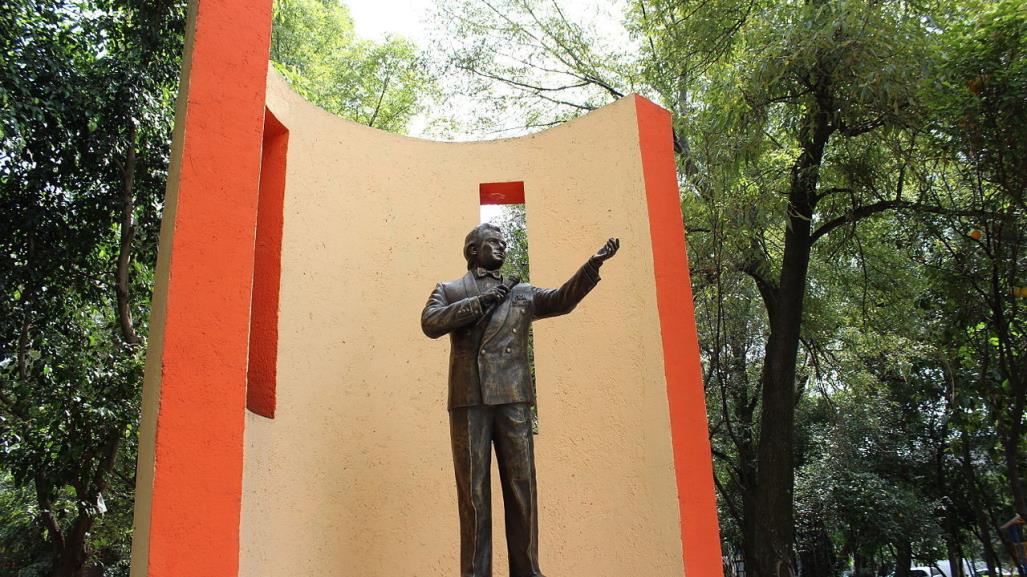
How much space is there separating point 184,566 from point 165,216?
57.5 inches

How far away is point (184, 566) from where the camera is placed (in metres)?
2.74

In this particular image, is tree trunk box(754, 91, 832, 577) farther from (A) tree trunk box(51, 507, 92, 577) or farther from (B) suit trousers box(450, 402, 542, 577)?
(A) tree trunk box(51, 507, 92, 577)

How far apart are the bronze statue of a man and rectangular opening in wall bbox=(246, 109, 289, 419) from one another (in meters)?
1.13

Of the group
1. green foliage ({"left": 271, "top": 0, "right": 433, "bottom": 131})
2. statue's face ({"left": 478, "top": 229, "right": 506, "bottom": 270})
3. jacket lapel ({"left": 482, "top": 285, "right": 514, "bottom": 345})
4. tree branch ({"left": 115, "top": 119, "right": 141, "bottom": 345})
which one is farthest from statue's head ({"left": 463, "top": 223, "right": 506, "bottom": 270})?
green foliage ({"left": 271, "top": 0, "right": 433, "bottom": 131})

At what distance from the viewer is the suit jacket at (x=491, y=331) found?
11.7 ft

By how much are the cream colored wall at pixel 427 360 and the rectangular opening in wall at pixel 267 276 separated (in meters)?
0.07

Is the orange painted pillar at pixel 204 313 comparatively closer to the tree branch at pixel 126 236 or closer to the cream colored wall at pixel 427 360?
the cream colored wall at pixel 427 360

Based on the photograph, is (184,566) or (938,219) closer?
(184,566)

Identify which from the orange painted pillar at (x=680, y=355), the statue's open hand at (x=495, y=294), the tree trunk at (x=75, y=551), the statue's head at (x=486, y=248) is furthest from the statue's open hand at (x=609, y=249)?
the tree trunk at (x=75, y=551)

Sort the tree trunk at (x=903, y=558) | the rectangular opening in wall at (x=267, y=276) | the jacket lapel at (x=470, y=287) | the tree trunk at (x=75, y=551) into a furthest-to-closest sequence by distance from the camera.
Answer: the tree trunk at (x=903, y=558) < the tree trunk at (x=75, y=551) < the rectangular opening in wall at (x=267, y=276) < the jacket lapel at (x=470, y=287)

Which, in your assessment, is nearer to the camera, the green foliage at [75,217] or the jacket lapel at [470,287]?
the jacket lapel at [470,287]

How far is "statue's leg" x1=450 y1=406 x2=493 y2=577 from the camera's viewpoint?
343 cm

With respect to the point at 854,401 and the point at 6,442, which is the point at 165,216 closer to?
the point at 6,442

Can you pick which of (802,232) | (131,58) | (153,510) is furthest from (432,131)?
(153,510)
